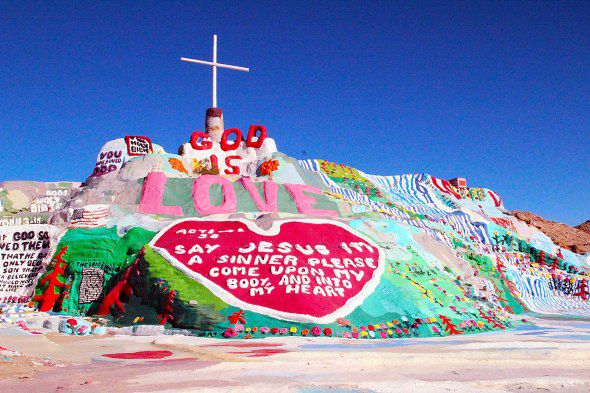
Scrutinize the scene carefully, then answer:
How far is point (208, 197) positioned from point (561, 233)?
A: 22.2m

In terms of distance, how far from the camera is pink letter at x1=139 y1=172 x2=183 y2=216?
14.8 m

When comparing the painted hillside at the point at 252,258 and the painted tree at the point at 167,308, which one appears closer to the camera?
the painted tree at the point at 167,308

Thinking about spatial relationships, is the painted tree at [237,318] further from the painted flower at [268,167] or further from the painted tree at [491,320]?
the painted flower at [268,167]

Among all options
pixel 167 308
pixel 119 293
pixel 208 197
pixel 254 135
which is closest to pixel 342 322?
pixel 167 308

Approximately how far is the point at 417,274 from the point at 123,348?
21.8ft

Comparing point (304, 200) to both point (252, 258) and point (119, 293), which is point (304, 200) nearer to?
point (252, 258)

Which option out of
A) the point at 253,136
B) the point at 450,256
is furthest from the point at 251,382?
the point at 253,136

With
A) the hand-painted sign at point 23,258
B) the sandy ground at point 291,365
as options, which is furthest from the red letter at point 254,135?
the sandy ground at point 291,365

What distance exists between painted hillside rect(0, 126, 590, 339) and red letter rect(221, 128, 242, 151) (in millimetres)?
65

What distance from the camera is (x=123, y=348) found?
7621mm

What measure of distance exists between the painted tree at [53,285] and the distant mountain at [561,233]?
21.7m

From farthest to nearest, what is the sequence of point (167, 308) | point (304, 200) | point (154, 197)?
1. point (304, 200)
2. point (154, 197)
3. point (167, 308)

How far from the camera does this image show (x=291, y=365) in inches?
238

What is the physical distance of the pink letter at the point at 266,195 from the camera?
15.6 meters
